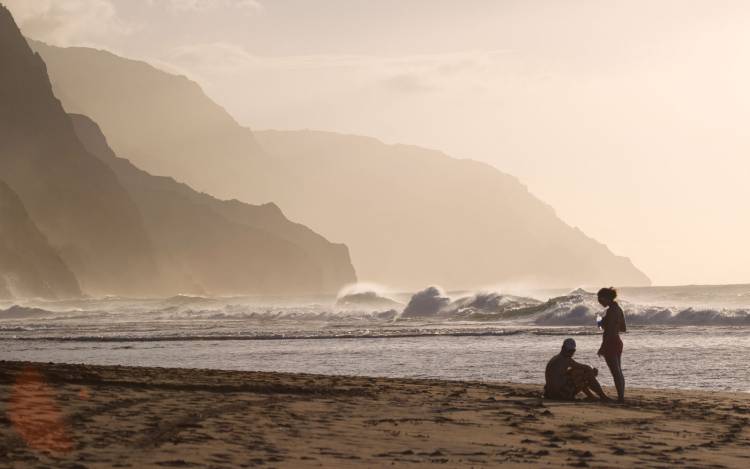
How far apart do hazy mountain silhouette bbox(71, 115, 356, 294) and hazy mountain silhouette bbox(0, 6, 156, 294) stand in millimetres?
16347

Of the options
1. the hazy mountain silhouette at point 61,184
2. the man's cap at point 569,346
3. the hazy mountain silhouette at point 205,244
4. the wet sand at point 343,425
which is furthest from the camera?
the hazy mountain silhouette at point 205,244

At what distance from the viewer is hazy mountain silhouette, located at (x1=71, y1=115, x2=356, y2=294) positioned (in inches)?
6747

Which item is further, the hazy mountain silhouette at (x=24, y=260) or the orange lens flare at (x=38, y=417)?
the hazy mountain silhouette at (x=24, y=260)

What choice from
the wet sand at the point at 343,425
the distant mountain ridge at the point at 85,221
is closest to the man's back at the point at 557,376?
the wet sand at the point at 343,425

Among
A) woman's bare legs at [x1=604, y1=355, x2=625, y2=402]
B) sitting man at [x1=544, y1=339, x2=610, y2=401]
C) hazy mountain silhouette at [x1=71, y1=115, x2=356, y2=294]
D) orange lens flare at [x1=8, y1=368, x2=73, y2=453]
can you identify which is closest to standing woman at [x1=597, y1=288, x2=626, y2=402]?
woman's bare legs at [x1=604, y1=355, x2=625, y2=402]

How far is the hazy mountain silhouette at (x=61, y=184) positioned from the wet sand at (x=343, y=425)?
119m

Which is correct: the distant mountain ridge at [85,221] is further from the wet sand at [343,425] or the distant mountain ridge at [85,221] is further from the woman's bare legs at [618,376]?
the woman's bare legs at [618,376]

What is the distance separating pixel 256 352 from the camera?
95.8 feet

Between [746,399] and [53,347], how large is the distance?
2388cm

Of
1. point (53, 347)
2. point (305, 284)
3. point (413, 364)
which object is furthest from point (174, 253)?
point (413, 364)

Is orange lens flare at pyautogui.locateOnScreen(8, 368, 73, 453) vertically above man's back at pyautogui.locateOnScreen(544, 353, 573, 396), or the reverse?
man's back at pyautogui.locateOnScreen(544, 353, 573, 396)

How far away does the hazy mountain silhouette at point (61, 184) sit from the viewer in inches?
5059

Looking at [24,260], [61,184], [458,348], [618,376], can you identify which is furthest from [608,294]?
[61,184]

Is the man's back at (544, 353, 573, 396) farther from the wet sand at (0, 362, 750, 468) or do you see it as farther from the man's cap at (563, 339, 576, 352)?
the wet sand at (0, 362, 750, 468)
